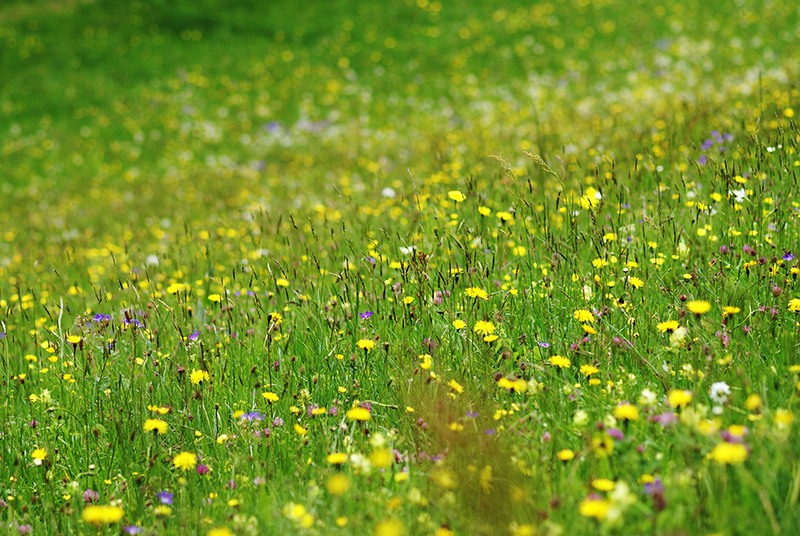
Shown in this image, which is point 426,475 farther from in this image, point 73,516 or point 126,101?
point 126,101

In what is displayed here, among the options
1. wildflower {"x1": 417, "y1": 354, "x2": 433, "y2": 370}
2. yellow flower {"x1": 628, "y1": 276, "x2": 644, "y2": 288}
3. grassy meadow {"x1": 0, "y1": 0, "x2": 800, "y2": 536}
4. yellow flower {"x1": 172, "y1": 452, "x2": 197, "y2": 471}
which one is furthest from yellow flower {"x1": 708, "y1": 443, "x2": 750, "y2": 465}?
yellow flower {"x1": 172, "y1": 452, "x2": 197, "y2": 471}

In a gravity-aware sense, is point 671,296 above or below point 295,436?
above

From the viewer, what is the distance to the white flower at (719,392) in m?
1.96

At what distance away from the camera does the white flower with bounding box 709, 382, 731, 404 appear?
196cm

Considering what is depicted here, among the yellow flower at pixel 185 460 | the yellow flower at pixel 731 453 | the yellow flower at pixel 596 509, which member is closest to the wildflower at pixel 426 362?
the yellow flower at pixel 185 460

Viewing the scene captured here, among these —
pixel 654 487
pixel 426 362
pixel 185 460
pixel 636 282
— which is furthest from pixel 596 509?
pixel 636 282

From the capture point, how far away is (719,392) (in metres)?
1.96

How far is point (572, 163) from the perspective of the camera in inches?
217

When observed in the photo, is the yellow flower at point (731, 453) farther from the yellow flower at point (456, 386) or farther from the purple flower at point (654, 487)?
the yellow flower at point (456, 386)

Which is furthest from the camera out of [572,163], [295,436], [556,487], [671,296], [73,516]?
[572,163]

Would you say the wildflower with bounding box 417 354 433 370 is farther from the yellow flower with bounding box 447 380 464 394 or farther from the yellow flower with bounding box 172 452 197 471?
the yellow flower with bounding box 172 452 197 471

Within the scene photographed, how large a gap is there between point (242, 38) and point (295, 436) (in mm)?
17916

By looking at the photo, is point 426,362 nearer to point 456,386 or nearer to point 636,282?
point 456,386

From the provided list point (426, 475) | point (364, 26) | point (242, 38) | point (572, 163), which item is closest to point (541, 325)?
point (426, 475)
